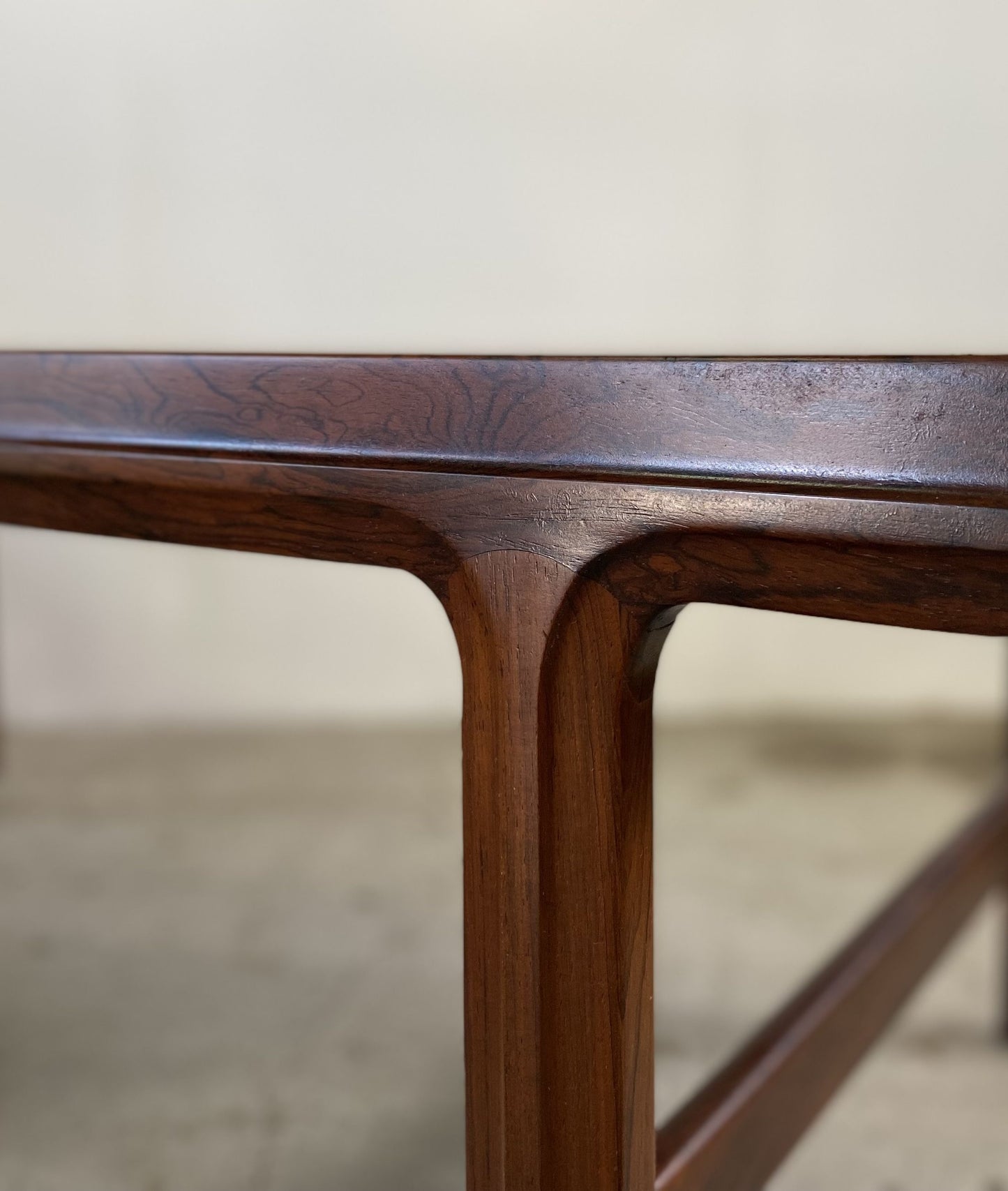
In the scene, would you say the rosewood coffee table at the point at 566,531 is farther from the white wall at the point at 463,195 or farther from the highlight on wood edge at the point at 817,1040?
the white wall at the point at 463,195

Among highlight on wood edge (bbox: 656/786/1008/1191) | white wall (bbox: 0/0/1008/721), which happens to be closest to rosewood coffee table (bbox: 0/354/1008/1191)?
highlight on wood edge (bbox: 656/786/1008/1191)

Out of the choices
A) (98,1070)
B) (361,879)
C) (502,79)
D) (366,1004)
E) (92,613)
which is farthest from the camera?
(92,613)

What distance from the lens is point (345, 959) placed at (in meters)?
1.39

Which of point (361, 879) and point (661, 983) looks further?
point (361, 879)

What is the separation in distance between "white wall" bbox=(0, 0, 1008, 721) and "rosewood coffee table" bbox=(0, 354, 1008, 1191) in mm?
1993

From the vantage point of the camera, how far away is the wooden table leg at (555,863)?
0.43 m

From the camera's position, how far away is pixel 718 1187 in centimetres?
62

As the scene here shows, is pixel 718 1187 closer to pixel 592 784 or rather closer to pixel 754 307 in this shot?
pixel 592 784

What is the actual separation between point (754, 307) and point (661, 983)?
61.0 inches

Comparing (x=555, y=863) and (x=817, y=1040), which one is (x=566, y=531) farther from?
(x=817, y=1040)

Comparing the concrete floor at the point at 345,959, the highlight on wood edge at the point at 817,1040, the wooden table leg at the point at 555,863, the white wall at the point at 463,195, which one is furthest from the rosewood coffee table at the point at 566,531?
the white wall at the point at 463,195

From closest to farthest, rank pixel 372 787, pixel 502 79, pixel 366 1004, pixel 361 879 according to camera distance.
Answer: pixel 366 1004 < pixel 361 879 < pixel 372 787 < pixel 502 79

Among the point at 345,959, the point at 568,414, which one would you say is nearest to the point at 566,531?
the point at 568,414

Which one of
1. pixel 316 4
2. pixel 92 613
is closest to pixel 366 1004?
pixel 92 613
